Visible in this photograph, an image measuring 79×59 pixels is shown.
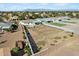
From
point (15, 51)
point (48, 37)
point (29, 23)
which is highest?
point (29, 23)

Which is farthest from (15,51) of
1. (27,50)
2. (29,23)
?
(29,23)

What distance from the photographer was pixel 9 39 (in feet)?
4.76

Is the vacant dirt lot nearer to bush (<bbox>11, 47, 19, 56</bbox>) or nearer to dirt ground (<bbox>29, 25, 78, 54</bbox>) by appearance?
dirt ground (<bbox>29, 25, 78, 54</bbox>)

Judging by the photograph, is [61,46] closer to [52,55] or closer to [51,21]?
[52,55]

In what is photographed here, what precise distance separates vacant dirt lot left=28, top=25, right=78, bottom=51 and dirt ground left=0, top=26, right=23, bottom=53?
4.7 inches

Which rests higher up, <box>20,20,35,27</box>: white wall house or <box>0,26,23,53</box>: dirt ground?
<box>20,20,35,27</box>: white wall house

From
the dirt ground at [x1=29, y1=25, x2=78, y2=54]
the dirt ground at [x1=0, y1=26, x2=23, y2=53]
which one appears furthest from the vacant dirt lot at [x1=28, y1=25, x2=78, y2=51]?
the dirt ground at [x1=0, y1=26, x2=23, y2=53]

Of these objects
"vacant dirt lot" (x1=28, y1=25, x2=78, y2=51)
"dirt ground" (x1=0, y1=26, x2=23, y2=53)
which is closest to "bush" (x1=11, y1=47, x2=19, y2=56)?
"dirt ground" (x1=0, y1=26, x2=23, y2=53)

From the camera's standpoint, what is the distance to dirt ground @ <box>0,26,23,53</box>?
145 cm

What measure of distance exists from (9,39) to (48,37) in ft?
1.05

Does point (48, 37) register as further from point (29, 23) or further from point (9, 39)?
point (9, 39)

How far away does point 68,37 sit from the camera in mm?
1447

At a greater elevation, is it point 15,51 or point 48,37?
point 48,37

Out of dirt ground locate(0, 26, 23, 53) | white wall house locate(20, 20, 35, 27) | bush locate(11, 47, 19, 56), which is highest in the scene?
white wall house locate(20, 20, 35, 27)
